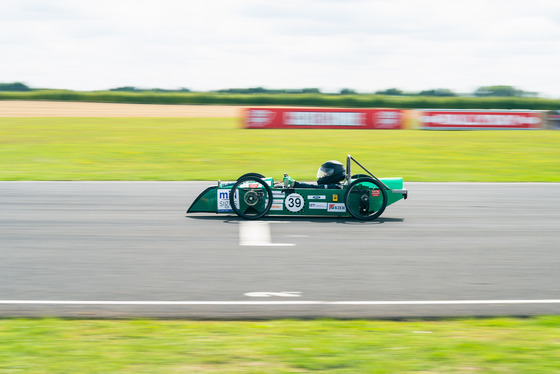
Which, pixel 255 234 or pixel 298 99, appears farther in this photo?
pixel 298 99

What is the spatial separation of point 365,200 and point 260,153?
43.6 feet

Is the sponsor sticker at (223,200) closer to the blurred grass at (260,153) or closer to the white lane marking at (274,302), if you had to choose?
the white lane marking at (274,302)

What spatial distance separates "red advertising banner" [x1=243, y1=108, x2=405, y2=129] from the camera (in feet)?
115

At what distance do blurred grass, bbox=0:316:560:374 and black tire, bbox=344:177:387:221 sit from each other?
4910 mm

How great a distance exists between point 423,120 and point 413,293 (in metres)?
30.2

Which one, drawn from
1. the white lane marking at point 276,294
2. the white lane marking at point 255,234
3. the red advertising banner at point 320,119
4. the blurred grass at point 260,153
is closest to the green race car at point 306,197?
the white lane marking at point 255,234

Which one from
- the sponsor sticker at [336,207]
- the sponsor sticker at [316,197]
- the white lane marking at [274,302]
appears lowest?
the white lane marking at [274,302]

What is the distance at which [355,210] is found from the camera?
413 inches

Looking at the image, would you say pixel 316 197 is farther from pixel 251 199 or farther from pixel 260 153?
pixel 260 153

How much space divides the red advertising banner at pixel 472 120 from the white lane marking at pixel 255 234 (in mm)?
26763

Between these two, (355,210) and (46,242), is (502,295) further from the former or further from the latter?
(46,242)

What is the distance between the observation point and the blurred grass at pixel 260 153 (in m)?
18.0

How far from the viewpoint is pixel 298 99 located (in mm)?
67750

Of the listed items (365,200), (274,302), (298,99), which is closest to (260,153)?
(365,200)
